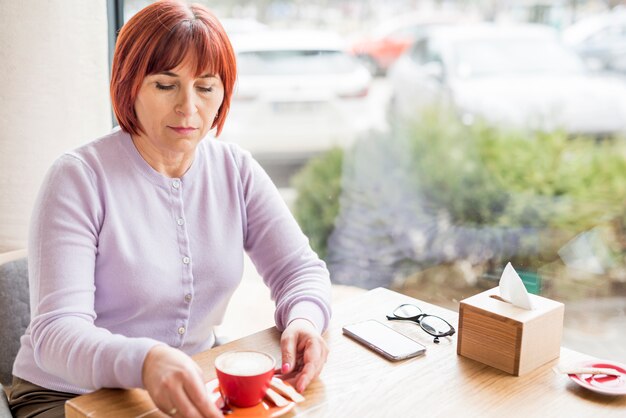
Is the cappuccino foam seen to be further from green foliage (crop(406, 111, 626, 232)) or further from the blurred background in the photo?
green foliage (crop(406, 111, 626, 232))

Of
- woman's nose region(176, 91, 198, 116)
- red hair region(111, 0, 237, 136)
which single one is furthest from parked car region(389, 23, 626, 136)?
woman's nose region(176, 91, 198, 116)

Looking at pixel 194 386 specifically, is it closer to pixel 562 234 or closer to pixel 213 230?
pixel 213 230

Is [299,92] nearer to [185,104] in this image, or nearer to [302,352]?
[185,104]

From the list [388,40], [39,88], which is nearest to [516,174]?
[388,40]

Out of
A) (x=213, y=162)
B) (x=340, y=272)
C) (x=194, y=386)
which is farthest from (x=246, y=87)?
(x=194, y=386)

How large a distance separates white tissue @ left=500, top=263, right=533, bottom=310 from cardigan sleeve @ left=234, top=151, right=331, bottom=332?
1.24 ft

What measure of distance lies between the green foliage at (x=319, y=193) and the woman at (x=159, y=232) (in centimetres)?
134

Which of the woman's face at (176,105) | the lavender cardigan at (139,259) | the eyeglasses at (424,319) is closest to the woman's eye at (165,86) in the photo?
the woman's face at (176,105)

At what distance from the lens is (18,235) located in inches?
80.3

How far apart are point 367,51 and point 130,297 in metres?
1.68

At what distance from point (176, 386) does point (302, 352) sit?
308 mm

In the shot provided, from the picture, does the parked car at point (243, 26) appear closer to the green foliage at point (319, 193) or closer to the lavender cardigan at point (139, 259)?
the green foliage at point (319, 193)

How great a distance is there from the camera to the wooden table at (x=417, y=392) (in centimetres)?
109

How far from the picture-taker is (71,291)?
1.21 metres
